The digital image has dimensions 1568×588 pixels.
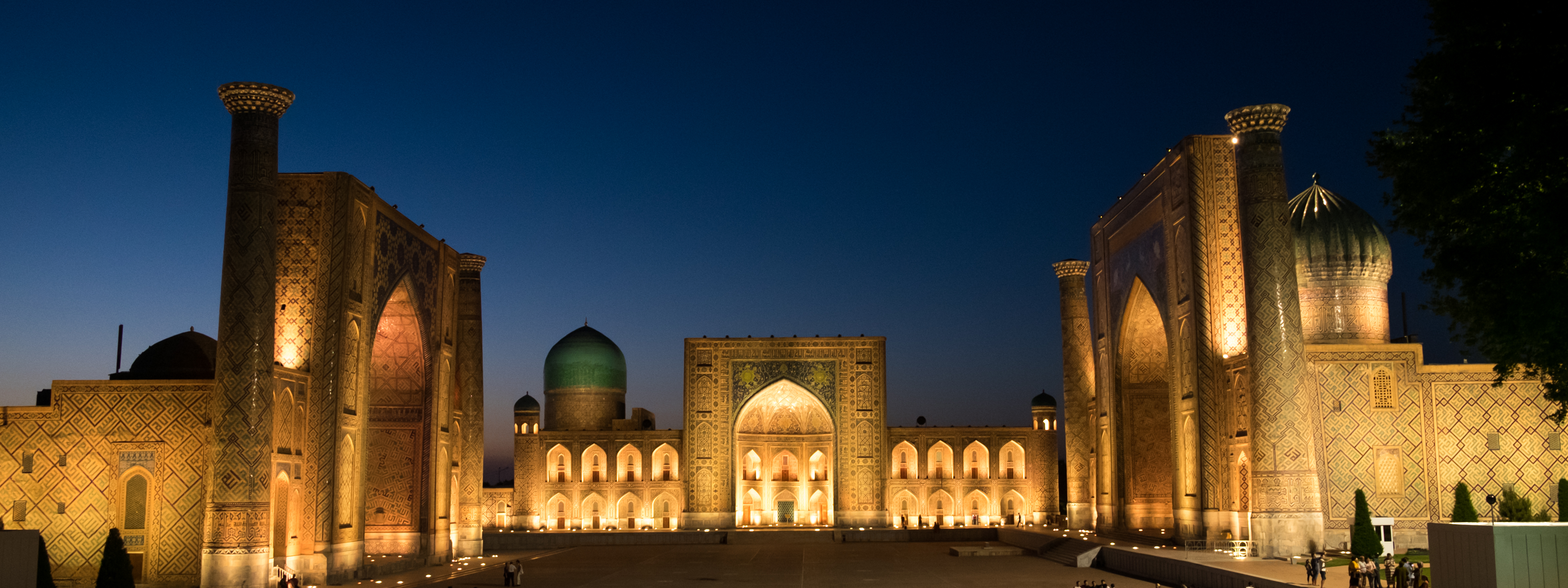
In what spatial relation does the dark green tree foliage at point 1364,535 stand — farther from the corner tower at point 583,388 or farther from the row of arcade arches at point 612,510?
the corner tower at point 583,388

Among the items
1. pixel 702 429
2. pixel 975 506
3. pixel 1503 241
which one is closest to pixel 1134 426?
pixel 975 506

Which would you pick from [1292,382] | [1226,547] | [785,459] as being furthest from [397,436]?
[785,459]

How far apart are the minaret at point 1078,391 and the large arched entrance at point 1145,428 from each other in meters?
3.06

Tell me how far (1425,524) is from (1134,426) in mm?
6955

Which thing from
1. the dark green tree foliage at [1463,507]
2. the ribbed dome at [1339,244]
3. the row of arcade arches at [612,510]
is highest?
the ribbed dome at [1339,244]

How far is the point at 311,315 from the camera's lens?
16734 mm

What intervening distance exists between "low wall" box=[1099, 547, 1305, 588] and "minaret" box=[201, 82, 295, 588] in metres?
11.9

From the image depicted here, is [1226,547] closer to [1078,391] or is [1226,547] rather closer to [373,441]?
[1078,391]

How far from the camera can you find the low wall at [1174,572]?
14.7m

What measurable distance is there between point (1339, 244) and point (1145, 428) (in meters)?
5.53

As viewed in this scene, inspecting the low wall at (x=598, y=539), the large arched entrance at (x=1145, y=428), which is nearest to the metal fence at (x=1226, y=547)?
the large arched entrance at (x=1145, y=428)

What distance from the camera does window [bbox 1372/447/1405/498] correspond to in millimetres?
18688

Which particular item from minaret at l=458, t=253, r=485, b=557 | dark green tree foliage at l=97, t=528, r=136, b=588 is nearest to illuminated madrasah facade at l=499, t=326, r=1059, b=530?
minaret at l=458, t=253, r=485, b=557

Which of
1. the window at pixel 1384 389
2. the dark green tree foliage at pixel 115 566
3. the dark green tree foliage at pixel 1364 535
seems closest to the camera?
the dark green tree foliage at pixel 115 566
